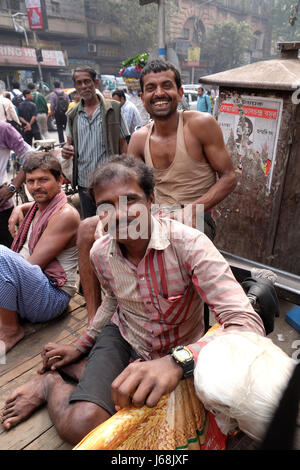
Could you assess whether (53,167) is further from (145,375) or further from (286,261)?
(286,261)

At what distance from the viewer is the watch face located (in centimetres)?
112

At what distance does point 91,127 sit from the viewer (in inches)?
136

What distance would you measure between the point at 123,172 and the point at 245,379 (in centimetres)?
91

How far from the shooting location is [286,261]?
3.15m

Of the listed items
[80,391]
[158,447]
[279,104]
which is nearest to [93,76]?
[279,104]

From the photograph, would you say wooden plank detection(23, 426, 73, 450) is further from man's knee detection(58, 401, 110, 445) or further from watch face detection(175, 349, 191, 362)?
watch face detection(175, 349, 191, 362)

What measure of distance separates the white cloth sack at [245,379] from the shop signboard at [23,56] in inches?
1177

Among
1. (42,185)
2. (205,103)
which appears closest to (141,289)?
(42,185)

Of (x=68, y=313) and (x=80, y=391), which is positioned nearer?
(x=80, y=391)

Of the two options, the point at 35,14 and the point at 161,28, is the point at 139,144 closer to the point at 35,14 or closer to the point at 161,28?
the point at 161,28

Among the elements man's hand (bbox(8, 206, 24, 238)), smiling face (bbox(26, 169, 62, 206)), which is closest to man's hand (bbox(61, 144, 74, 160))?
man's hand (bbox(8, 206, 24, 238))

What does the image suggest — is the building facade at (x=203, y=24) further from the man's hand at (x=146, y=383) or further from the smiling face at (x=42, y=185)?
the man's hand at (x=146, y=383)

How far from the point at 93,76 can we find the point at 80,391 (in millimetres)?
3040

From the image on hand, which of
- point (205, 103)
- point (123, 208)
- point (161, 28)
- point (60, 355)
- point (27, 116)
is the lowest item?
point (60, 355)
